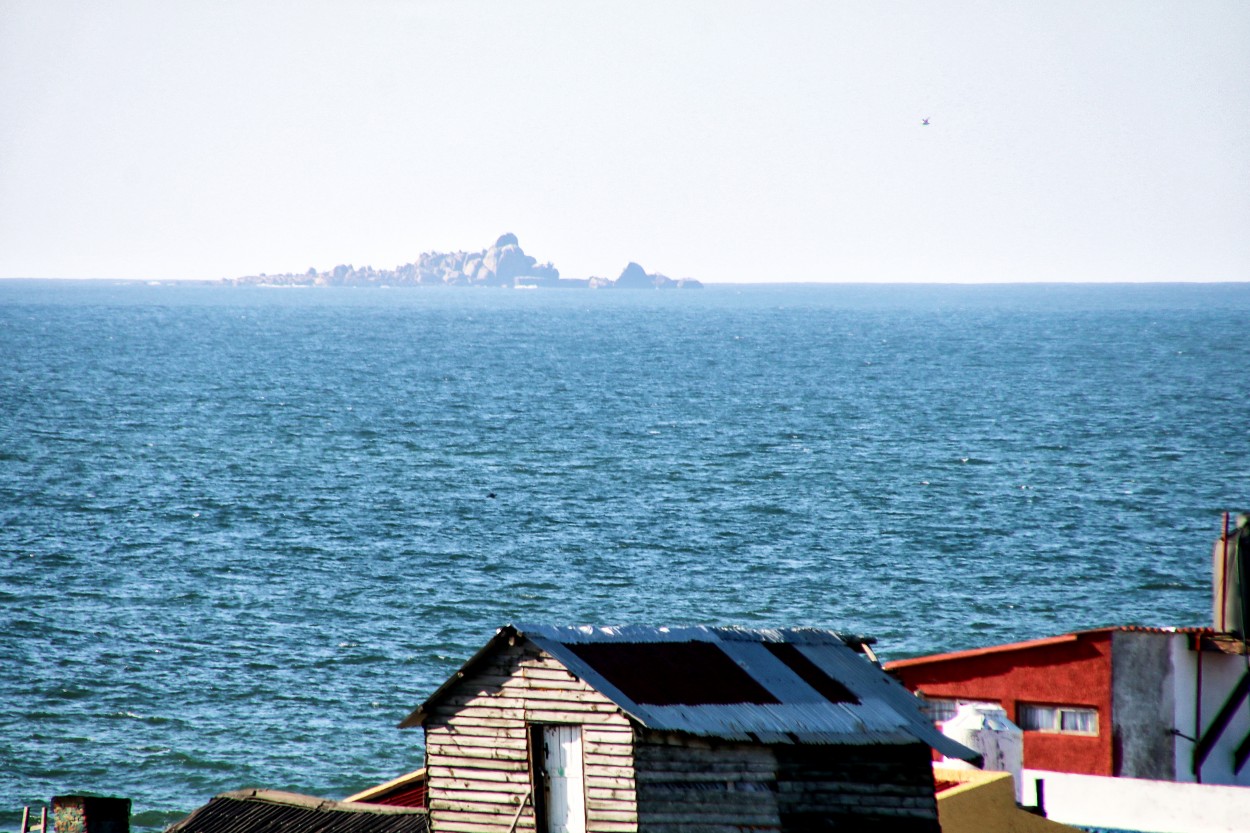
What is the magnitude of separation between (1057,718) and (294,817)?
15435 millimetres

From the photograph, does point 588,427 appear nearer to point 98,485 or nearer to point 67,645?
point 98,485

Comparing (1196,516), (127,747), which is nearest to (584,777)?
(127,747)

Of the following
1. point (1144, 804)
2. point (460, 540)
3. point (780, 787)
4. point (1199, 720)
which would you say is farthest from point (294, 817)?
point (460, 540)

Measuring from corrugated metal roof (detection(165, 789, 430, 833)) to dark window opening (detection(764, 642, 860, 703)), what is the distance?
18.0 ft

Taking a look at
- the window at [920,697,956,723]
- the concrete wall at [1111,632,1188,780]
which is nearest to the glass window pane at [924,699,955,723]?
the window at [920,697,956,723]

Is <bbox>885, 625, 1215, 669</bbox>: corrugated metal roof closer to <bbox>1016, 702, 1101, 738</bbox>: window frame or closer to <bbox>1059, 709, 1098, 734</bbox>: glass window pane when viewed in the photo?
<bbox>1016, 702, 1101, 738</bbox>: window frame

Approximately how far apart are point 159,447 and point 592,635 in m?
91.0

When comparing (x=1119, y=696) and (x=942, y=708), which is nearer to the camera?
(x=1119, y=696)

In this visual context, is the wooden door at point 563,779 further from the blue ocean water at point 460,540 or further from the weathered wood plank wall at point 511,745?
the blue ocean water at point 460,540

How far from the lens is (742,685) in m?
21.5

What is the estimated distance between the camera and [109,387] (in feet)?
495

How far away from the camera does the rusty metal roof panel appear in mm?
20156

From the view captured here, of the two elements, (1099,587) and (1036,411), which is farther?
(1036,411)

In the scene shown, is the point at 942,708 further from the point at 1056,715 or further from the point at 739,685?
the point at 739,685
